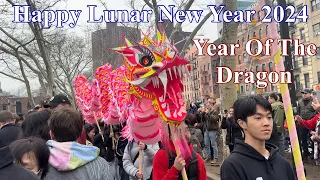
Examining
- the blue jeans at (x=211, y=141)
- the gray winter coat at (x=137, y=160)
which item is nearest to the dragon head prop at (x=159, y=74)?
the gray winter coat at (x=137, y=160)

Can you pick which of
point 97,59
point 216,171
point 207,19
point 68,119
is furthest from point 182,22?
point 97,59

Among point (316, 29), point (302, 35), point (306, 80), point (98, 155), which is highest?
point (316, 29)

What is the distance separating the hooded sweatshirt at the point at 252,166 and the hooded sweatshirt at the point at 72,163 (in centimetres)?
104

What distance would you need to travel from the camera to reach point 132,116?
4.21 metres

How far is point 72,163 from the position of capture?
2.76 m

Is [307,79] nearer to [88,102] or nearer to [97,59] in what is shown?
[97,59]

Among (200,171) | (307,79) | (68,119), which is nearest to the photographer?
(68,119)

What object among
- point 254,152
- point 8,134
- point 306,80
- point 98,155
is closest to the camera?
point 254,152

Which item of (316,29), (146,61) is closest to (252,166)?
(146,61)

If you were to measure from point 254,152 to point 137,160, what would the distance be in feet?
9.67

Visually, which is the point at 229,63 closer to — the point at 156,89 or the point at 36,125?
the point at 156,89

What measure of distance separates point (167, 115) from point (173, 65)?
537 mm

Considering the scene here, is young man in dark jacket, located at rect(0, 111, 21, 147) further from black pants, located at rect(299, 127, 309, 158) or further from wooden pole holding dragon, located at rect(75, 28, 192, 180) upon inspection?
black pants, located at rect(299, 127, 309, 158)

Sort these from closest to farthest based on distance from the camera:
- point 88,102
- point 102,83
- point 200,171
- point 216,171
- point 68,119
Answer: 1. point 68,119
2. point 200,171
3. point 102,83
4. point 88,102
5. point 216,171
